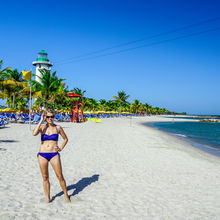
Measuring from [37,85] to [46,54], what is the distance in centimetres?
3910

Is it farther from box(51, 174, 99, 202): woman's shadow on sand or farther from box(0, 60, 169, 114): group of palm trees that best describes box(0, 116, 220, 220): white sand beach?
box(0, 60, 169, 114): group of palm trees

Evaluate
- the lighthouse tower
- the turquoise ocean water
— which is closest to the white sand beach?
the turquoise ocean water

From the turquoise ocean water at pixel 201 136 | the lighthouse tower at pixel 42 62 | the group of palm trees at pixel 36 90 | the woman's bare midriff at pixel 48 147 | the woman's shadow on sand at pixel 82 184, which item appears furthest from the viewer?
the lighthouse tower at pixel 42 62

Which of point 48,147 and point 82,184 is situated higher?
point 48,147

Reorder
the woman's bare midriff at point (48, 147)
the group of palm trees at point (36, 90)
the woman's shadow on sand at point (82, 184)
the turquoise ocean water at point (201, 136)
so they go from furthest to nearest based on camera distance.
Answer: the group of palm trees at point (36, 90) → the turquoise ocean water at point (201, 136) → the woman's shadow on sand at point (82, 184) → the woman's bare midriff at point (48, 147)

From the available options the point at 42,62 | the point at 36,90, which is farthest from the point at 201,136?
the point at 42,62

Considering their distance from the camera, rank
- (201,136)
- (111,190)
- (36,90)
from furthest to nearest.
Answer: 1. (36,90)
2. (201,136)
3. (111,190)

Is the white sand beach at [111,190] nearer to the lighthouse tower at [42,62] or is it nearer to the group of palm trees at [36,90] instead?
the group of palm trees at [36,90]

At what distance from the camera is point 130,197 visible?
4.12 m

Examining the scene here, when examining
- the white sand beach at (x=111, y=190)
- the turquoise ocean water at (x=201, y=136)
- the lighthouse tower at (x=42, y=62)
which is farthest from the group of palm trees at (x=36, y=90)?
the lighthouse tower at (x=42, y=62)

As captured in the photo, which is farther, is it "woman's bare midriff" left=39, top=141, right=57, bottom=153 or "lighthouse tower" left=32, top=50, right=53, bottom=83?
"lighthouse tower" left=32, top=50, right=53, bottom=83

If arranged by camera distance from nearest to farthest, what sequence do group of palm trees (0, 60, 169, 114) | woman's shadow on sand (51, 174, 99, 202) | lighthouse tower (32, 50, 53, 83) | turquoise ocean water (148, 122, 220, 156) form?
woman's shadow on sand (51, 174, 99, 202) → turquoise ocean water (148, 122, 220, 156) → group of palm trees (0, 60, 169, 114) → lighthouse tower (32, 50, 53, 83)

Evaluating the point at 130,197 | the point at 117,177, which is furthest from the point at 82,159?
the point at 130,197

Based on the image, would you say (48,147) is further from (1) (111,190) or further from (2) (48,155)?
(1) (111,190)
